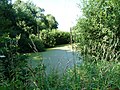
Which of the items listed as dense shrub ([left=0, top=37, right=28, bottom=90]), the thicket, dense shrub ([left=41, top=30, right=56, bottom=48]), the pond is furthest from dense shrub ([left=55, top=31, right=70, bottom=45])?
dense shrub ([left=0, top=37, right=28, bottom=90])

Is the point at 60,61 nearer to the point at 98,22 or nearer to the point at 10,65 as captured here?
the point at 10,65

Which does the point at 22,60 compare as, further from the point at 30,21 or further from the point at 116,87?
the point at 30,21

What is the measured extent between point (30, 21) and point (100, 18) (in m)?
14.8

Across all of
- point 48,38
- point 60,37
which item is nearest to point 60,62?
point 48,38

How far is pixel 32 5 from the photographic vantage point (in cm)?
3719

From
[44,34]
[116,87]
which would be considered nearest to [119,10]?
[116,87]

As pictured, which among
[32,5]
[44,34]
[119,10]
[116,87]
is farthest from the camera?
[32,5]

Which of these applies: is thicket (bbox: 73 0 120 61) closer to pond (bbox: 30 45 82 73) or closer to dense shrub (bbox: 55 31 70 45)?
pond (bbox: 30 45 82 73)

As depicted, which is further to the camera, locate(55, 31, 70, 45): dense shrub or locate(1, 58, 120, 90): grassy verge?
locate(55, 31, 70, 45): dense shrub

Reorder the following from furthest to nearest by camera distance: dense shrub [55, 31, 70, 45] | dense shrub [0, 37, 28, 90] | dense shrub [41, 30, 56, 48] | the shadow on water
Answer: dense shrub [55, 31, 70, 45], dense shrub [41, 30, 56, 48], dense shrub [0, 37, 28, 90], the shadow on water

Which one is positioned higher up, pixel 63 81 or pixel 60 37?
pixel 60 37

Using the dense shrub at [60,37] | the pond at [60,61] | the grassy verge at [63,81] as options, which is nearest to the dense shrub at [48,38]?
the dense shrub at [60,37]

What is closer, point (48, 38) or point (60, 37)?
point (48, 38)

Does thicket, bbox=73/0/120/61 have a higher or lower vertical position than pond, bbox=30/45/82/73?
higher
